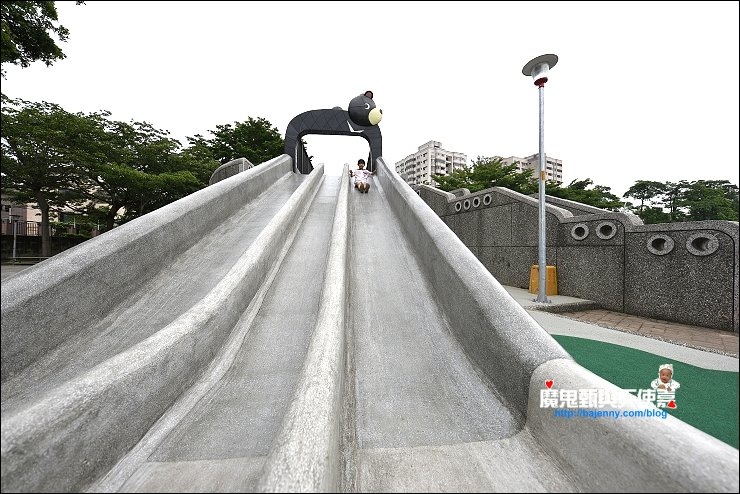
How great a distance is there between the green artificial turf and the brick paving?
0.79 metres

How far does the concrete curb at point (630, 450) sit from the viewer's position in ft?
3.71

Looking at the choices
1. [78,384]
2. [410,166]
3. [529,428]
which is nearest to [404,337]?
[529,428]

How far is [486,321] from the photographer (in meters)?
2.29

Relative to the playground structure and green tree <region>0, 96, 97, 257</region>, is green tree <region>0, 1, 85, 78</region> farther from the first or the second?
the playground structure

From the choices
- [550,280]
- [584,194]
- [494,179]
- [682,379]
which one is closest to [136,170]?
[550,280]

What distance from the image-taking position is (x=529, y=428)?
70.2 inches

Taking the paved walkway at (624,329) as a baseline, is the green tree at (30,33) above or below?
above

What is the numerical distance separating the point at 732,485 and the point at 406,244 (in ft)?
12.6

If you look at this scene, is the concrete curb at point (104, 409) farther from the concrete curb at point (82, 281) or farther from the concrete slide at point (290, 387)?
the concrete curb at point (82, 281)

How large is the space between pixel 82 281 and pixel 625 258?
8179 millimetres

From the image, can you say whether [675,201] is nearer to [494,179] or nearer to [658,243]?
[658,243]

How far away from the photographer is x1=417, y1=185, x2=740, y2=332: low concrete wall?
14.6ft

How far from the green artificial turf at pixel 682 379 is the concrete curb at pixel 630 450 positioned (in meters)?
1.08

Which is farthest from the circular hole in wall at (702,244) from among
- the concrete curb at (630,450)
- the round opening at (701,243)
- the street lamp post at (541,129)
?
the concrete curb at (630,450)
